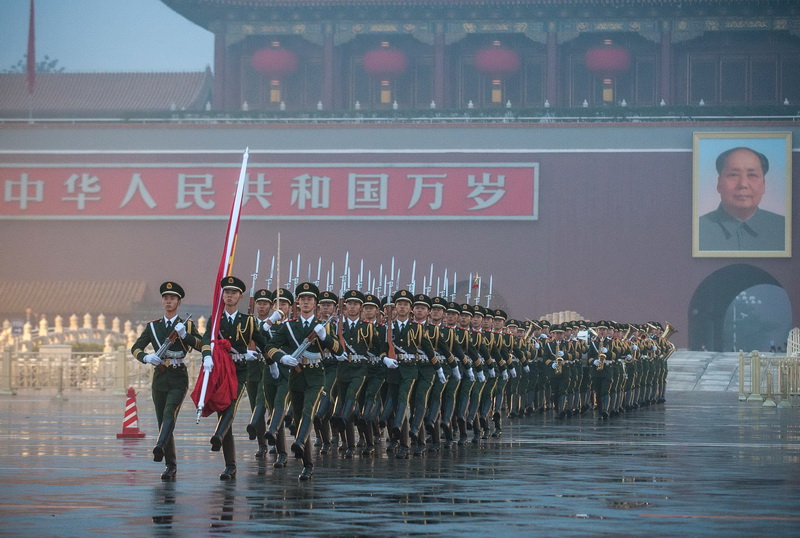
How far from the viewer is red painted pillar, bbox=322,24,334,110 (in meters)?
39.6

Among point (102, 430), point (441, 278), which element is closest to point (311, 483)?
point (102, 430)

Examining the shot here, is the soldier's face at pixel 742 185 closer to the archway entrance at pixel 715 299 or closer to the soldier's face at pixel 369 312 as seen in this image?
the archway entrance at pixel 715 299

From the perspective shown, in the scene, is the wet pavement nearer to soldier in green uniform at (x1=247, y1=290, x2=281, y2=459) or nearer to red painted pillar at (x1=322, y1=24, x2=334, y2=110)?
soldier in green uniform at (x1=247, y1=290, x2=281, y2=459)

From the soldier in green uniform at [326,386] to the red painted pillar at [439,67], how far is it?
27348 millimetres

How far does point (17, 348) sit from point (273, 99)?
1469 cm

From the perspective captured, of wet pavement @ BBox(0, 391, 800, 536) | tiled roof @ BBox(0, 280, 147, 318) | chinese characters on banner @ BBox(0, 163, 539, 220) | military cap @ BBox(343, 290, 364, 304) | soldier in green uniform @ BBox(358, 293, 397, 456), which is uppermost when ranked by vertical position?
chinese characters on banner @ BBox(0, 163, 539, 220)

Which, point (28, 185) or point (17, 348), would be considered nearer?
point (17, 348)

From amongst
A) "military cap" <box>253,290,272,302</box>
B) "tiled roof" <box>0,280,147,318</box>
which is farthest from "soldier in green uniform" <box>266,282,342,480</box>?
"tiled roof" <box>0,280,147,318</box>

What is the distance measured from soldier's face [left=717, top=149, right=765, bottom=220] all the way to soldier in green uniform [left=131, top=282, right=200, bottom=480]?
87.3 feet

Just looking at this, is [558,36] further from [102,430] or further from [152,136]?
[102,430]

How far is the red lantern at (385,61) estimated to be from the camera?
4009 cm

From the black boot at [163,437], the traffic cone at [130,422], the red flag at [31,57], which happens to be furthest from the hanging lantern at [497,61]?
the black boot at [163,437]

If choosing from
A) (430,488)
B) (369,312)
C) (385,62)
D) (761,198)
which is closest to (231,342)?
(369,312)

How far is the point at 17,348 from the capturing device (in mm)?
28031
